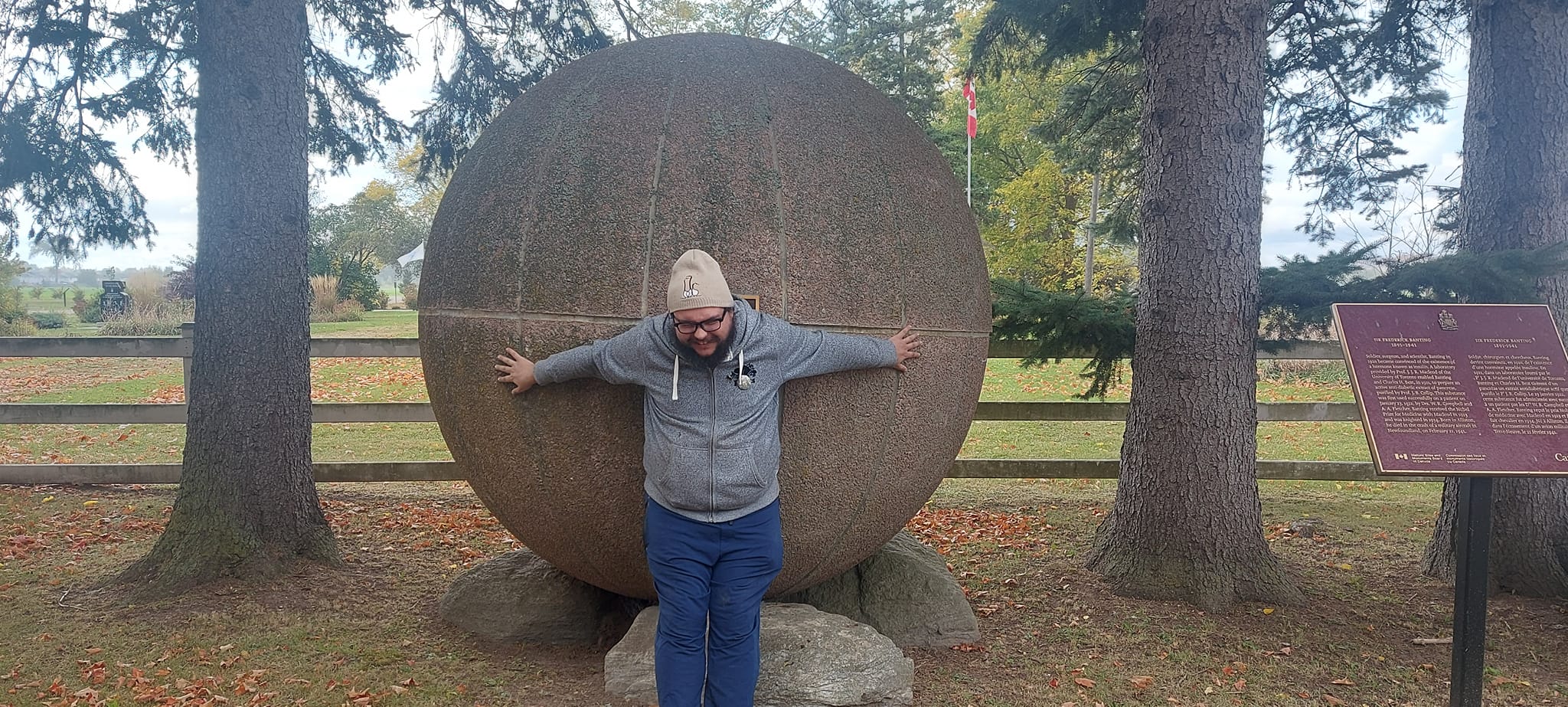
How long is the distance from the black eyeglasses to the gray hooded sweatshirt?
8 centimetres

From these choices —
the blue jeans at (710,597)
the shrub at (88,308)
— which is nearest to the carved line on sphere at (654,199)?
the blue jeans at (710,597)

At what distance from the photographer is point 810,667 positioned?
3865mm

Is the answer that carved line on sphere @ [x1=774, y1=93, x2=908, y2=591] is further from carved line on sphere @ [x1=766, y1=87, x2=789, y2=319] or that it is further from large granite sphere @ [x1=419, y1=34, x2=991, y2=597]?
carved line on sphere @ [x1=766, y1=87, x2=789, y2=319]

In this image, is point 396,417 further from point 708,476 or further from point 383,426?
point 383,426

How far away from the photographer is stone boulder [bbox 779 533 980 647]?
473 centimetres

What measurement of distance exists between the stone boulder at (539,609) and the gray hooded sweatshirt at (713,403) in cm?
165

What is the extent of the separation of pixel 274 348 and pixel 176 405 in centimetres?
259

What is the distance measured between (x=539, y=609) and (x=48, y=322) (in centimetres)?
2279

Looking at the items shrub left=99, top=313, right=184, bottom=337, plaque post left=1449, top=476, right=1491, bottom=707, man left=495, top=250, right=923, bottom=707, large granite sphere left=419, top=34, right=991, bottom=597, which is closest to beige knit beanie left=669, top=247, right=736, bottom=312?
man left=495, top=250, right=923, bottom=707

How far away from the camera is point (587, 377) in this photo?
143 inches

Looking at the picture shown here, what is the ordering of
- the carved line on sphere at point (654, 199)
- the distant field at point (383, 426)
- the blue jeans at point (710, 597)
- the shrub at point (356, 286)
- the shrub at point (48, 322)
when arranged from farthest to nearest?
the shrub at point (356, 286) → the shrub at point (48, 322) → the distant field at point (383, 426) → the carved line on sphere at point (654, 199) → the blue jeans at point (710, 597)

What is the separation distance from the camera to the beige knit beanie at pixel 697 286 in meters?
3.14

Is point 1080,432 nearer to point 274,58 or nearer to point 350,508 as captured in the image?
point 350,508

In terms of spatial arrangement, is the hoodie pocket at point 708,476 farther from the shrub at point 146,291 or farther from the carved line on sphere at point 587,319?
the shrub at point 146,291
